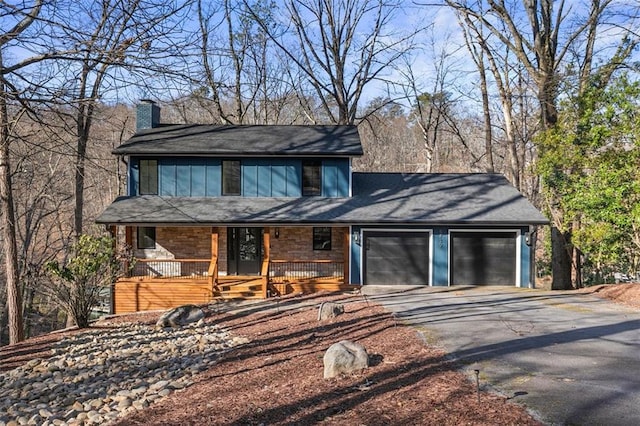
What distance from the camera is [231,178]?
16.7 metres

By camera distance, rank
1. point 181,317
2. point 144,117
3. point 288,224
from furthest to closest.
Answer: point 144,117, point 288,224, point 181,317

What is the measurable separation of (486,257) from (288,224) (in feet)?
21.4

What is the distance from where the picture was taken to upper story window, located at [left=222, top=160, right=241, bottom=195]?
54.7 feet

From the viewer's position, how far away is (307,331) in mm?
9602

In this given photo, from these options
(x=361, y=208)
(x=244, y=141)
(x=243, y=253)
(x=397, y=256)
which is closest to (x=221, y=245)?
(x=243, y=253)

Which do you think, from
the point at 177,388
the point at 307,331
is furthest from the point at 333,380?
the point at 307,331

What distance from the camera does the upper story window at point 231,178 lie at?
54.7 ft

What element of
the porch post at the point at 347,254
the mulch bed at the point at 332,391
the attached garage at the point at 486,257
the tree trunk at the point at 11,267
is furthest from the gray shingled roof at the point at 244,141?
the mulch bed at the point at 332,391

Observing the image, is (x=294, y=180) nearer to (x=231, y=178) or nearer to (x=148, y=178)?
(x=231, y=178)

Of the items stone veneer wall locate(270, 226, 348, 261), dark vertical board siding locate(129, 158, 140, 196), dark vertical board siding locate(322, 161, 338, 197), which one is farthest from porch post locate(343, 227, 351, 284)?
dark vertical board siding locate(129, 158, 140, 196)

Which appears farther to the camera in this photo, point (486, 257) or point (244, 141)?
point (244, 141)

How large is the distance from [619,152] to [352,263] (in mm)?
8466

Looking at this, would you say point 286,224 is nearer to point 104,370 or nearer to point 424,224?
point 424,224

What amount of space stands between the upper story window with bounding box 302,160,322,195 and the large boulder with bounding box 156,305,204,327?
6.24m
